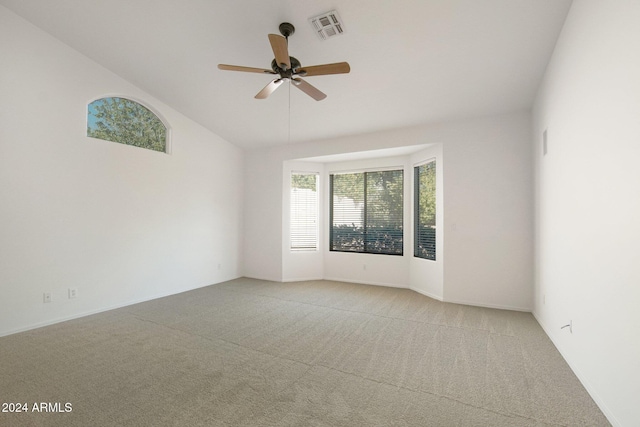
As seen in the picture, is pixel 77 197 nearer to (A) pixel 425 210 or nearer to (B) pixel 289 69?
(B) pixel 289 69

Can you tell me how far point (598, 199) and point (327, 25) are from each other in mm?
2840

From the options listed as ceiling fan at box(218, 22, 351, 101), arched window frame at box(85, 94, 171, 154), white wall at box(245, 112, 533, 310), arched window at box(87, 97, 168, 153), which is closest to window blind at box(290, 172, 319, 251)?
white wall at box(245, 112, 533, 310)

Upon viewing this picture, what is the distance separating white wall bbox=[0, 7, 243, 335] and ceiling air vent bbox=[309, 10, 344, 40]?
3.31 meters

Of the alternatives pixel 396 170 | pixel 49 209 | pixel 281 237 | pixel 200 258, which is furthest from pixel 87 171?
pixel 396 170

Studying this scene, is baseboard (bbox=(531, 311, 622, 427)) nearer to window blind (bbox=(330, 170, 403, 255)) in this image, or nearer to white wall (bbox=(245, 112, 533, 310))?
white wall (bbox=(245, 112, 533, 310))

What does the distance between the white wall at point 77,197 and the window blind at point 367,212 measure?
9.33ft

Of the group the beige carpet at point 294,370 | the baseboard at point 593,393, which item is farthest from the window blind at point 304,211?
the baseboard at point 593,393

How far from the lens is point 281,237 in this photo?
611cm

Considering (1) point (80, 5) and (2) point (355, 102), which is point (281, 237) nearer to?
(2) point (355, 102)

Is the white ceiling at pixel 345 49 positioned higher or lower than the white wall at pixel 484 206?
higher

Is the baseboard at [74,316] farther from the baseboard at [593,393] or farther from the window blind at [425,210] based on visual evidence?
the baseboard at [593,393]

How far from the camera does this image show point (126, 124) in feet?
14.9

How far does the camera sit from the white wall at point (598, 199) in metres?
1.67

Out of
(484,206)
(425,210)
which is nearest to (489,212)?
(484,206)
